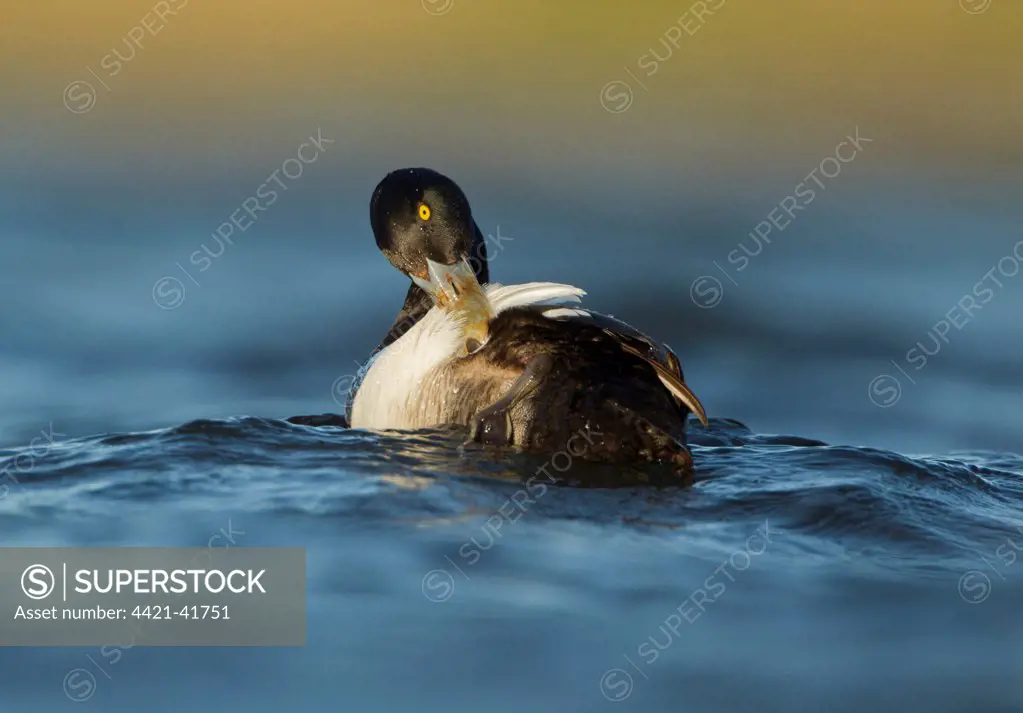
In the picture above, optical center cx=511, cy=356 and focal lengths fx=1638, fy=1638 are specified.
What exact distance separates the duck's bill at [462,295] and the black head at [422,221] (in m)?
0.05

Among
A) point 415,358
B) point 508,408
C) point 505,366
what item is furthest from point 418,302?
point 508,408

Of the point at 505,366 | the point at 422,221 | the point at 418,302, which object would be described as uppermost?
the point at 422,221

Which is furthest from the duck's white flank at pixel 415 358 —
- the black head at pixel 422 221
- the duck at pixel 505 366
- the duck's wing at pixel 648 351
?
the black head at pixel 422 221

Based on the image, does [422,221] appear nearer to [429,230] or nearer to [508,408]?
[429,230]

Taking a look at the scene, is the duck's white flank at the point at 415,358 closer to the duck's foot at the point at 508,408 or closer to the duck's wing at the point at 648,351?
the duck's wing at the point at 648,351

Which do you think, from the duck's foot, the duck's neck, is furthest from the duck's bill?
the duck's foot

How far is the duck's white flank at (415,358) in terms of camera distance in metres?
7.75

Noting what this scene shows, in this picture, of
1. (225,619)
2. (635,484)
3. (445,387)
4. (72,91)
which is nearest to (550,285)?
(445,387)

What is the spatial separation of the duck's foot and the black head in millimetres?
1252

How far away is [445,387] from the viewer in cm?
780

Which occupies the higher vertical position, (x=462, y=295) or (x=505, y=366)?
(x=462, y=295)

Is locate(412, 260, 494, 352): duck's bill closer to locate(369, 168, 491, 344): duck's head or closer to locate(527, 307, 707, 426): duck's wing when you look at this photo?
locate(369, 168, 491, 344): duck's head

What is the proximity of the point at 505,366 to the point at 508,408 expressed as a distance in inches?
11.6

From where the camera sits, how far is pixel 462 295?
8.11 metres
